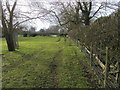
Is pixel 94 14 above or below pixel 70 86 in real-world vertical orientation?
above

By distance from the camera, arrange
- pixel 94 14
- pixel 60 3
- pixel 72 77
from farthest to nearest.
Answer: pixel 94 14 < pixel 60 3 < pixel 72 77

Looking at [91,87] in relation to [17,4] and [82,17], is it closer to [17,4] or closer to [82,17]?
[17,4]

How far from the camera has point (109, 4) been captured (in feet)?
43.0

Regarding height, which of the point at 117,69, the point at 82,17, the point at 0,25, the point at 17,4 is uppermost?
the point at 17,4

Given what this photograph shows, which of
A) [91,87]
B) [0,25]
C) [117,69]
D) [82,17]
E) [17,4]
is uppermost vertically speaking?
[17,4]

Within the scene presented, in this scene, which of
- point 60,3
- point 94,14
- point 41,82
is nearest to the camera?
point 41,82

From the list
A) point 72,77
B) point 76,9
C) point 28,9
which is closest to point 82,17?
point 76,9

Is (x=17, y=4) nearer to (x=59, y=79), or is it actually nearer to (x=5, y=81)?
(x=5, y=81)

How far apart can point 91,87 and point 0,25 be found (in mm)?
9684

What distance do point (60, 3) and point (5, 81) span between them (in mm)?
12311

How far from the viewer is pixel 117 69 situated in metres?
2.84

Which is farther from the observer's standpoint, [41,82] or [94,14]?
[94,14]

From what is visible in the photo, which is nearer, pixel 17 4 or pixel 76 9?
pixel 17 4

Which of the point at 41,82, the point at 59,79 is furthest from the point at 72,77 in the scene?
the point at 41,82
